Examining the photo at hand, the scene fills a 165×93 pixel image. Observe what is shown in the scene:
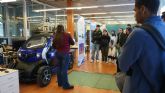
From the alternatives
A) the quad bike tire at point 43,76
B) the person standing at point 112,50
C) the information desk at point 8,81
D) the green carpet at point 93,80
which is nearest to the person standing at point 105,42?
the person standing at point 112,50

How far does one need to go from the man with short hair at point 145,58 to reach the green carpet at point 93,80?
3320 mm

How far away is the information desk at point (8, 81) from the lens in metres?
3.10

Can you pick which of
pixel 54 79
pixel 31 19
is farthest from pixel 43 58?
pixel 31 19

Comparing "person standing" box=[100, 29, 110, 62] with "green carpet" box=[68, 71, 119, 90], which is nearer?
"green carpet" box=[68, 71, 119, 90]

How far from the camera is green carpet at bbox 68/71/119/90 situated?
4.60m

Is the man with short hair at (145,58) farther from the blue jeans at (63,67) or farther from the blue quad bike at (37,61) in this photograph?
the blue quad bike at (37,61)

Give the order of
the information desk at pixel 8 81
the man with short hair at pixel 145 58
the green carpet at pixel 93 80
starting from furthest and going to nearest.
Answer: the green carpet at pixel 93 80
the information desk at pixel 8 81
the man with short hair at pixel 145 58

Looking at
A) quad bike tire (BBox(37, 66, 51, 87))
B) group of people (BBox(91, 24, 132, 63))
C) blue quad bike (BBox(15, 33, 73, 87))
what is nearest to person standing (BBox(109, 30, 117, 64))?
group of people (BBox(91, 24, 132, 63))

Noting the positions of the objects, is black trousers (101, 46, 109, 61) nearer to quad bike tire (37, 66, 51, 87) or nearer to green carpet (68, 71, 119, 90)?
green carpet (68, 71, 119, 90)

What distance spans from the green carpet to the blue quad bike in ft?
2.44

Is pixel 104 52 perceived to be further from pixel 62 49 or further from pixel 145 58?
pixel 145 58

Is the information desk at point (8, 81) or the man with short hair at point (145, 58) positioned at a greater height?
the man with short hair at point (145, 58)

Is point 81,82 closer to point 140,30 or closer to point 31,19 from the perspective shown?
point 140,30

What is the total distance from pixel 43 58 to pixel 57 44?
2.90 feet
